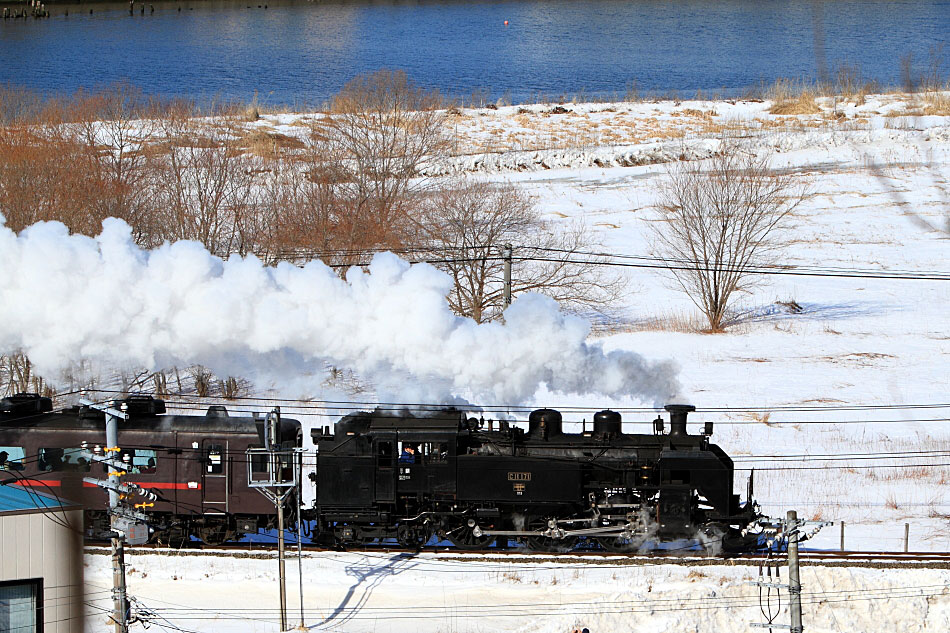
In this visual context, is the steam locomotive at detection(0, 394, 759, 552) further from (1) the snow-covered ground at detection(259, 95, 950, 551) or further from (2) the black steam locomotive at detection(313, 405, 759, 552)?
(1) the snow-covered ground at detection(259, 95, 950, 551)

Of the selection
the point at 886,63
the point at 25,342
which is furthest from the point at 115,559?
the point at 886,63

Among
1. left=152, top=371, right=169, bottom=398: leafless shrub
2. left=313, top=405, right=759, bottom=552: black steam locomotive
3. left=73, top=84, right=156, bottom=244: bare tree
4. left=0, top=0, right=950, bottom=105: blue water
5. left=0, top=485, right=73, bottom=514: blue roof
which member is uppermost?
left=0, top=0, right=950, bottom=105: blue water

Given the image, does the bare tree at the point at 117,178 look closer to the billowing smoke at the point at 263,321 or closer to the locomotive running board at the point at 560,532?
the billowing smoke at the point at 263,321

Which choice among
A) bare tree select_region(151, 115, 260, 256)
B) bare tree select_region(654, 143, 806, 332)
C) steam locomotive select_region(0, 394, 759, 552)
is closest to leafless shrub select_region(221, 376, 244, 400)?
bare tree select_region(151, 115, 260, 256)

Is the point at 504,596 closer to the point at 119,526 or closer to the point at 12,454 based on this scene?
the point at 119,526

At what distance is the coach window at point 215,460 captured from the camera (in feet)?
90.9

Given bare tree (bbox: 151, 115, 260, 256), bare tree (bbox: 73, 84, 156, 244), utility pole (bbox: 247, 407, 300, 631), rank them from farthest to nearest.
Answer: bare tree (bbox: 151, 115, 260, 256) → bare tree (bbox: 73, 84, 156, 244) → utility pole (bbox: 247, 407, 300, 631)

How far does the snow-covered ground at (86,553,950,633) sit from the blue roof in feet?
20.8

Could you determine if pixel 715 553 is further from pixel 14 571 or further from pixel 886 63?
pixel 886 63

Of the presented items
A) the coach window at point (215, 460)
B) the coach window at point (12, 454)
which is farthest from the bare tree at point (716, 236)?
→ the coach window at point (12, 454)

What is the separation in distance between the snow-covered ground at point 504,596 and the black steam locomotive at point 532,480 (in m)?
1.02

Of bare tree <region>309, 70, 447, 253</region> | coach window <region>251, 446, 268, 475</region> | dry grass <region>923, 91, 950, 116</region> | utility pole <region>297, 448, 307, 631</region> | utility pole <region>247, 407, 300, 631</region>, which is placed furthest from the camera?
bare tree <region>309, 70, 447, 253</region>

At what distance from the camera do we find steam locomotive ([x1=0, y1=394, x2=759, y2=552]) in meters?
26.3

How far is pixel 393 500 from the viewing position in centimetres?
2675
